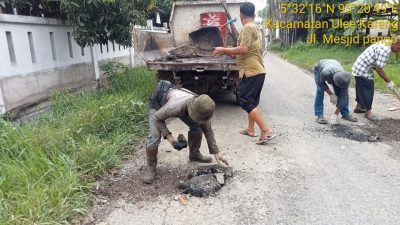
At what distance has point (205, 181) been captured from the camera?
3.54 metres

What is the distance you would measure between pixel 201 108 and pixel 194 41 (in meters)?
5.55

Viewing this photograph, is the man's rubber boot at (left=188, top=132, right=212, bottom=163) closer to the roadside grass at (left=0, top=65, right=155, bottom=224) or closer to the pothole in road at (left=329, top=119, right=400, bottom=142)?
the roadside grass at (left=0, top=65, right=155, bottom=224)

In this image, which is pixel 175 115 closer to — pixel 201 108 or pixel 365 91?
pixel 201 108

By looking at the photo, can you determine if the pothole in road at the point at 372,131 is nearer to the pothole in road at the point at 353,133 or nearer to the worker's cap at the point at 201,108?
the pothole in road at the point at 353,133

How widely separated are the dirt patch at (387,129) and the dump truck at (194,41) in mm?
2432

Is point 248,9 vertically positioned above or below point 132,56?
above

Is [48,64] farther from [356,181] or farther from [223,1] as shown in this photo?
[356,181]

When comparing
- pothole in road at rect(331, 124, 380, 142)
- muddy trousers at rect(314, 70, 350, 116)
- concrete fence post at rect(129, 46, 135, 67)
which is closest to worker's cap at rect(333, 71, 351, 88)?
muddy trousers at rect(314, 70, 350, 116)

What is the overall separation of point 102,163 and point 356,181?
2.77m

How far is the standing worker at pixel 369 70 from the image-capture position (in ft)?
18.3

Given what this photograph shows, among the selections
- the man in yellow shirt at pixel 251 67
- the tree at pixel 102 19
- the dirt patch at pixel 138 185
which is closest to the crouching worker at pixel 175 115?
the dirt patch at pixel 138 185

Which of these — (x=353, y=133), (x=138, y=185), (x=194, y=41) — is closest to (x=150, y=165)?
(x=138, y=185)

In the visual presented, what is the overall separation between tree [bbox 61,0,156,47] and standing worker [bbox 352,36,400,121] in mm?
4435

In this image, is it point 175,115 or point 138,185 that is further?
point 138,185
